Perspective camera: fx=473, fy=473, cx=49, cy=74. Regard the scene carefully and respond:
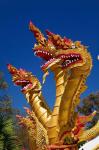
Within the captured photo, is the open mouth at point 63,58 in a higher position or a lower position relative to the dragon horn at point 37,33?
lower

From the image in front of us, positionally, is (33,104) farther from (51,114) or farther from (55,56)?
(55,56)

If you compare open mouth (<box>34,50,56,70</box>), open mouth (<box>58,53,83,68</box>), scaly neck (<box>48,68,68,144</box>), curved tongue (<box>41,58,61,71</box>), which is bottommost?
scaly neck (<box>48,68,68,144</box>)


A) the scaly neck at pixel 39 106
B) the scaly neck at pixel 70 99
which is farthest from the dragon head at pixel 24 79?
the scaly neck at pixel 70 99

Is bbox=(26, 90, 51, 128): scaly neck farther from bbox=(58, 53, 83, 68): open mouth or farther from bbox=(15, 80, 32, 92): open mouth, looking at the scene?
bbox=(58, 53, 83, 68): open mouth

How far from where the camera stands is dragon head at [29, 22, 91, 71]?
25.2 feet

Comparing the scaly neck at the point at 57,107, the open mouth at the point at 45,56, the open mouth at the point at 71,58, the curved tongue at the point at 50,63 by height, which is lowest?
the scaly neck at the point at 57,107

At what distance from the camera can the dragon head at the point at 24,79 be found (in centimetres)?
902

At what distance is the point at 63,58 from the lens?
779 centimetres

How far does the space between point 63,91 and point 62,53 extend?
633mm

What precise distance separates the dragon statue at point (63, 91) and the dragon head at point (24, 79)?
671mm

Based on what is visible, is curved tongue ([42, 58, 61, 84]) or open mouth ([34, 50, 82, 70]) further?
curved tongue ([42, 58, 61, 84])

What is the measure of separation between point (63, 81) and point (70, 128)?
2.62ft

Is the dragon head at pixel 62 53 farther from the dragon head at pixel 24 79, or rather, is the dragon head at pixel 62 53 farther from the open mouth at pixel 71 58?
the dragon head at pixel 24 79

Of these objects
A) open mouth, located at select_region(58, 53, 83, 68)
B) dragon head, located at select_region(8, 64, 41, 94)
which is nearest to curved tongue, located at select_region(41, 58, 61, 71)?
open mouth, located at select_region(58, 53, 83, 68)
